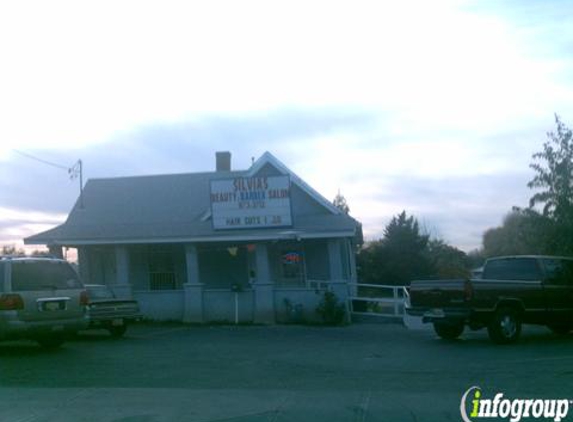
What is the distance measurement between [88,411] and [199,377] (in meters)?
2.78

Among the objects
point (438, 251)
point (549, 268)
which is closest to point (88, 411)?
point (549, 268)

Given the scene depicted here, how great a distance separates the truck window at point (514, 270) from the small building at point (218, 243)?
566 cm

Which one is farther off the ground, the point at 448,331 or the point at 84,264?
the point at 84,264

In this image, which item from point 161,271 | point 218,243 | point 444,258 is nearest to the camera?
point 218,243

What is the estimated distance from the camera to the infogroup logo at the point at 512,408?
894 cm

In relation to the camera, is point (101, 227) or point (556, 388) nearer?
point (556, 388)

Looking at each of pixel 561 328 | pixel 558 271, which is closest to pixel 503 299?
pixel 558 271

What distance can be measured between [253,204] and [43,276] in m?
9.23

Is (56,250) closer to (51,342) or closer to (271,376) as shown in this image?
(51,342)

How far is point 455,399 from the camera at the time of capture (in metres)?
9.81

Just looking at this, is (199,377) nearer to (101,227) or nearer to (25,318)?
(25,318)

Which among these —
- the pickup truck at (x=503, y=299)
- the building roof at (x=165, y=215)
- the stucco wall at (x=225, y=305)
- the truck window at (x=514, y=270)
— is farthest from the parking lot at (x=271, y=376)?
the building roof at (x=165, y=215)

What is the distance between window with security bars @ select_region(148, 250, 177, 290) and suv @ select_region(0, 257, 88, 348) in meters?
10.6

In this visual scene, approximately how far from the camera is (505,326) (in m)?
16.3
